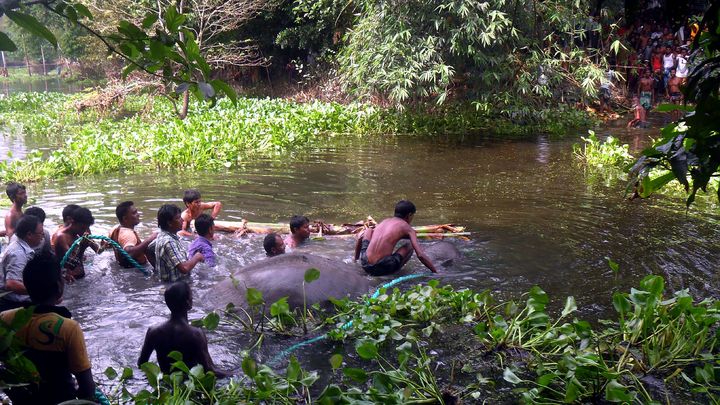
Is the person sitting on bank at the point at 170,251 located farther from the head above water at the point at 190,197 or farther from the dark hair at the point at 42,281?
the dark hair at the point at 42,281

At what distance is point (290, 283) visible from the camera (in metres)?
6.25

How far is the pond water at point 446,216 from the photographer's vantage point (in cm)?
664

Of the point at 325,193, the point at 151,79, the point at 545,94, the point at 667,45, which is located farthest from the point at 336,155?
the point at 667,45

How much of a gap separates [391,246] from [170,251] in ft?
7.80

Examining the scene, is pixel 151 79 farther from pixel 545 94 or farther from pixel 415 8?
pixel 545 94

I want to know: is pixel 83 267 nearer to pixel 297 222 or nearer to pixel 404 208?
pixel 297 222

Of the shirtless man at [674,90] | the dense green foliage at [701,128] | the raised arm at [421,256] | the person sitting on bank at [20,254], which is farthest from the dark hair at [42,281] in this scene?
the shirtless man at [674,90]

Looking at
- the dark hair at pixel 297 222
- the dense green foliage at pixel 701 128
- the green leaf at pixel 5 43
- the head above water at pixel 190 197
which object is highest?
the green leaf at pixel 5 43

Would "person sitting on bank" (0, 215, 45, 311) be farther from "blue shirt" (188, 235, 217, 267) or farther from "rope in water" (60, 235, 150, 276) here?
"blue shirt" (188, 235, 217, 267)

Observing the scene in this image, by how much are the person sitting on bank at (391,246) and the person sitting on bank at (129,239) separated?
240 centimetres

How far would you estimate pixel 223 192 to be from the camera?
11.3 m

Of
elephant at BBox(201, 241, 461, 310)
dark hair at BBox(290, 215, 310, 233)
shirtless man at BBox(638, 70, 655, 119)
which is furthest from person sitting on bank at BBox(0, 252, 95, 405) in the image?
shirtless man at BBox(638, 70, 655, 119)

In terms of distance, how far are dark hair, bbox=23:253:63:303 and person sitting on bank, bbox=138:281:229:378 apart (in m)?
0.91

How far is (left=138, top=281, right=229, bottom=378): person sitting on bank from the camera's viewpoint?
15.0 ft
